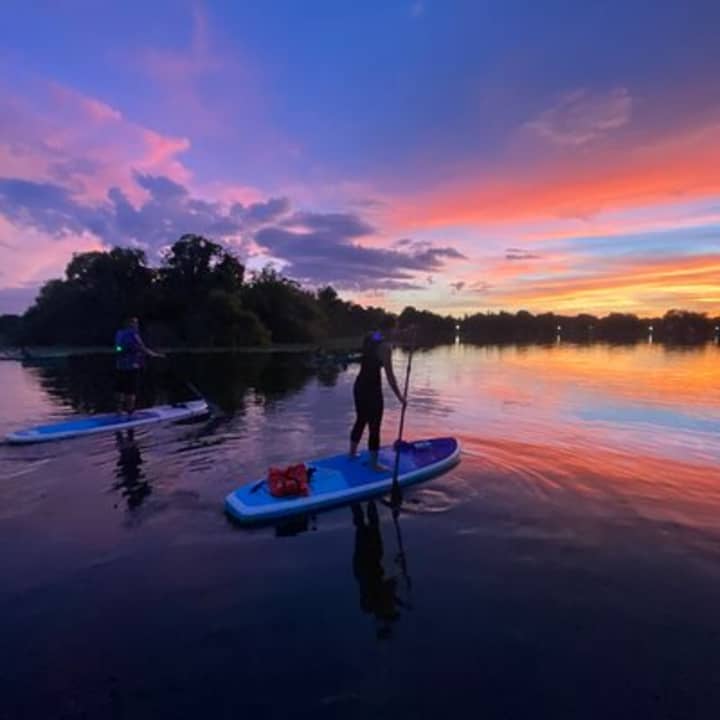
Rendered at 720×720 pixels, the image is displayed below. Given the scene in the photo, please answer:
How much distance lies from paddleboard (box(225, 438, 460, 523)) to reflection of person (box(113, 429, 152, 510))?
1.82 m

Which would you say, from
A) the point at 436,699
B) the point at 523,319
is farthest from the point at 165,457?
the point at 523,319

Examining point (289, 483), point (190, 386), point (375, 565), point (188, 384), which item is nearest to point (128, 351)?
point (289, 483)

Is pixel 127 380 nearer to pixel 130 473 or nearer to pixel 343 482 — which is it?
pixel 130 473

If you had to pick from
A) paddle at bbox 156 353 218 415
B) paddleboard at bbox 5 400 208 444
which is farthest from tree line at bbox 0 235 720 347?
paddleboard at bbox 5 400 208 444

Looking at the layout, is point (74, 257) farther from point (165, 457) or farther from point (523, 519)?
point (523, 519)

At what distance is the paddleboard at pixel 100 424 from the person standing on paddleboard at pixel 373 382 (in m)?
8.41

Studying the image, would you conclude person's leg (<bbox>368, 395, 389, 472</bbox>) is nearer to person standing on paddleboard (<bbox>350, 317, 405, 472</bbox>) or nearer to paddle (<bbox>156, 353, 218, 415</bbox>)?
person standing on paddleboard (<bbox>350, 317, 405, 472</bbox>)

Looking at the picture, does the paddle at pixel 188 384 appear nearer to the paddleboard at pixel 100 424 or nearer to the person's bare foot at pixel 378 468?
the paddleboard at pixel 100 424

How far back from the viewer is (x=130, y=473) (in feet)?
36.9

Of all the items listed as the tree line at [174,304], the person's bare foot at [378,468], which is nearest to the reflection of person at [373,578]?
the person's bare foot at [378,468]

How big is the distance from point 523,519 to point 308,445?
21.9 feet

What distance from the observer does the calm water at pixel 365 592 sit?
4.71 meters

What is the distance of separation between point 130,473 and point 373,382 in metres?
5.33

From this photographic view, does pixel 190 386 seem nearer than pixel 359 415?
No
